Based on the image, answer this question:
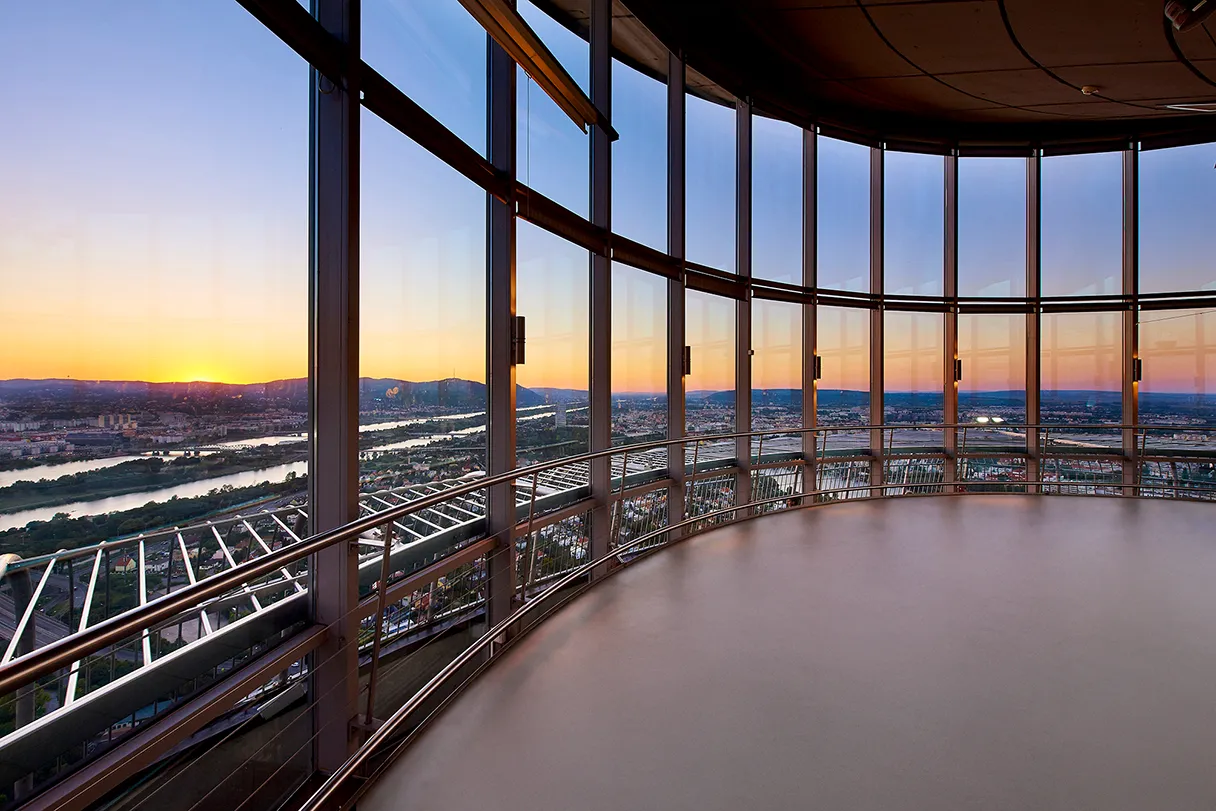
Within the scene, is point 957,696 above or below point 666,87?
below

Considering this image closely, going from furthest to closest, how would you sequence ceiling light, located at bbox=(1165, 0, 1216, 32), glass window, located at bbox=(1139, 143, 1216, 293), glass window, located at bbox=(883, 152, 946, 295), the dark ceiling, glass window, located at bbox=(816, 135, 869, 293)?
glass window, located at bbox=(883, 152, 946, 295)
glass window, located at bbox=(1139, 143, 1216, 293)
glass window, located at bbox=(816, 135, 869, 293)
the dark ceiling
ceiling light, located at bbox=(1165, 0, 1216, 32)

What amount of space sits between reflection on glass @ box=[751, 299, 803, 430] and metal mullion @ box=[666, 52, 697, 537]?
1152 millimetres

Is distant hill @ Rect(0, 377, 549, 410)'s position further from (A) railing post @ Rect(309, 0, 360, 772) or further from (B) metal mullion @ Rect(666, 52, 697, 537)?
(B) metal mullion @ Rect(666, 52, 697, 537)

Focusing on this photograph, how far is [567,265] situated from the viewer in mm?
4520

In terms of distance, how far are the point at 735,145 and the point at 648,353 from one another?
8.38 feet

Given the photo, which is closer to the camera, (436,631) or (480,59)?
(436,631)

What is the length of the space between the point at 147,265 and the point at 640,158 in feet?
13.8

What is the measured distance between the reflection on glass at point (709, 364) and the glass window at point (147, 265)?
12.7 feet

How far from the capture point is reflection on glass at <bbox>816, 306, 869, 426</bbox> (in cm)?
696

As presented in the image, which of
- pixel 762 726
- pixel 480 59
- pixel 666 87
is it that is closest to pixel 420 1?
pixel 480 59

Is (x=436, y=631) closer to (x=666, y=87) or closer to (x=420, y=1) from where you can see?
(x=420, y=1)

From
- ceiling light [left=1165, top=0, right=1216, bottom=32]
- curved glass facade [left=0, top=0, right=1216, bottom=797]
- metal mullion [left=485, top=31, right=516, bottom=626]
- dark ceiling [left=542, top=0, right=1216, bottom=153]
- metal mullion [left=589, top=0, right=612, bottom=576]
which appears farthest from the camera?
dark ceiling [left=542, top=0, right=1216, bottom=153]

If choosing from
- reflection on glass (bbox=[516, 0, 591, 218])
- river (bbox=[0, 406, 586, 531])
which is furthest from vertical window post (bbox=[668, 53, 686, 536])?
river (bbox=[0, 406, 586, 531])

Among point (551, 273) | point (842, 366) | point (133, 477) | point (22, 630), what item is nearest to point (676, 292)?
point (551, 273)
